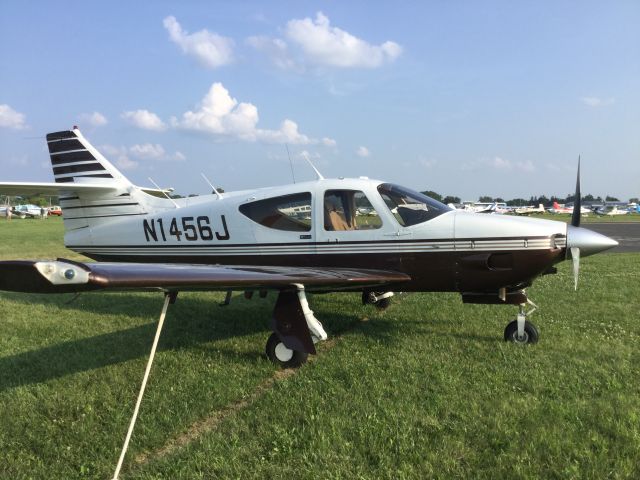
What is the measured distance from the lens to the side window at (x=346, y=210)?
19.0 ft

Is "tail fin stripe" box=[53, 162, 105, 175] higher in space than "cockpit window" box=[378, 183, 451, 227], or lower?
higher

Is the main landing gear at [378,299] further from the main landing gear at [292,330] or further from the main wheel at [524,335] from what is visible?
the main landing gear at [292,330]

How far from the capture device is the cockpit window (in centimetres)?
561

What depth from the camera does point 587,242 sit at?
5.07m

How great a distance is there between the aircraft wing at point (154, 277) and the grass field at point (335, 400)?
0.91 metres

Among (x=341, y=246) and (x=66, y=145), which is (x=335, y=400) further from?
(x=66, y=145)

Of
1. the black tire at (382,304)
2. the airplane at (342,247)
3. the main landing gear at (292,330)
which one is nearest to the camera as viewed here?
the main landing gear at (292,330)

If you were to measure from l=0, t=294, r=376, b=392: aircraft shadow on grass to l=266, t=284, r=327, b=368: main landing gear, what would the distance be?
372 millimetres

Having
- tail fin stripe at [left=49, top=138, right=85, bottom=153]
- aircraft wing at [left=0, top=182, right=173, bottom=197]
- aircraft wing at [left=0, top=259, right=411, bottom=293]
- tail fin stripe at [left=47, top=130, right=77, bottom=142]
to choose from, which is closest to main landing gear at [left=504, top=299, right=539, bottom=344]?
aircraft wing at [left=0, top=259, right=411, bottom=293]

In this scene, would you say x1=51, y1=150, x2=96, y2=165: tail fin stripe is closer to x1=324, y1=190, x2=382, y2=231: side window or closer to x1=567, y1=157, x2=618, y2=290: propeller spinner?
x1=324, y1=190, x2=382, y2=231: side window

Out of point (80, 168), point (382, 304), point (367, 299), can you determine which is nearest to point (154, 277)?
point (367, 299)

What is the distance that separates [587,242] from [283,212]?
12.1ft

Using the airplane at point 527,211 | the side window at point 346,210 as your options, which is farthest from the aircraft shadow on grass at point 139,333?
the airplane at point 527,211

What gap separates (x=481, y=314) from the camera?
7.04m
